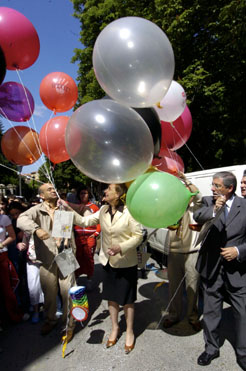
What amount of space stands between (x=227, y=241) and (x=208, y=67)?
7.23 meters

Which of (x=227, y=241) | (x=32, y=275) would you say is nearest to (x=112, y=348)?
(x=32, y=275)

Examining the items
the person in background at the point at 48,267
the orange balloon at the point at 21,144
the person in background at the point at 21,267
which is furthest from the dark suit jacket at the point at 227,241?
the person in background at the point at 21,267

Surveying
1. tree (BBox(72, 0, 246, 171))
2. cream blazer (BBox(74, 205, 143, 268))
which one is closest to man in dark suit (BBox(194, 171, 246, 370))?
cream blazer (BBox(74, 205, 143, 268))

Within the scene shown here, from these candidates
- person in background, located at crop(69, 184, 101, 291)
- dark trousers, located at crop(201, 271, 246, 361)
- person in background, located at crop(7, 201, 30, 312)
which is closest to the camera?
dark trousers, located at crop(201, 271, 246, 361)

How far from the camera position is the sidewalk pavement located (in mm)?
2566

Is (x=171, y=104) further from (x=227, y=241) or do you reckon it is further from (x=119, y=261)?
(x=119, y=261)

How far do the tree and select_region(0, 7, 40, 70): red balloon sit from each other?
4.48 metres

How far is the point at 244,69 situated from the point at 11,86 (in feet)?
22.9

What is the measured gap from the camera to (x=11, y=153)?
3.37m

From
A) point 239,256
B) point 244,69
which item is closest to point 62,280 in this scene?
point 239,256

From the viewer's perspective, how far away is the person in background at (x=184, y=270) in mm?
3180

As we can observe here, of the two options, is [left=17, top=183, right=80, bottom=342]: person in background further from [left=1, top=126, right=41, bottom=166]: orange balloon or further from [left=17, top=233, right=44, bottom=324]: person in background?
[left=1, top=126, right=41, bottom=166]: orange balloon

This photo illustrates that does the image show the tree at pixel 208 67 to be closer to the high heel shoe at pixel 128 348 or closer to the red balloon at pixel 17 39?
the red balloon at pixel 17 39

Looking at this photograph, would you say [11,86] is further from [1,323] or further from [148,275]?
[148,275]
